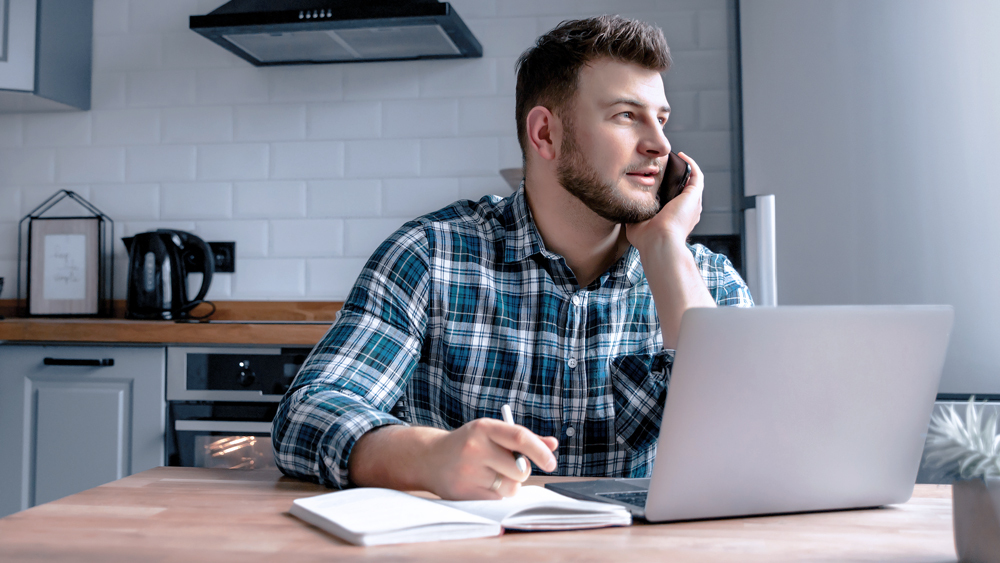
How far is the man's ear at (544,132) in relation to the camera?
1374mm

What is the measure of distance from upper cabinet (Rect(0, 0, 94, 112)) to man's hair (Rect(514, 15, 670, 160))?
186 centimetres

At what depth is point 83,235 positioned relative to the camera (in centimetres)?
268

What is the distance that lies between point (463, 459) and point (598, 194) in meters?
0.65

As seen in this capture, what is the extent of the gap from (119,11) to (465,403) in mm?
2309

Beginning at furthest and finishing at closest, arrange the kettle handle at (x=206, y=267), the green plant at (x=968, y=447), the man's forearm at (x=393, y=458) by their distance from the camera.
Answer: the kettle handle at (x=206, y=267)
the man's forearm at (x=393, y=458)
the green plant at (x=968, y=447)

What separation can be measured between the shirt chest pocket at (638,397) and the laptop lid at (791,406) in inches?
17.5

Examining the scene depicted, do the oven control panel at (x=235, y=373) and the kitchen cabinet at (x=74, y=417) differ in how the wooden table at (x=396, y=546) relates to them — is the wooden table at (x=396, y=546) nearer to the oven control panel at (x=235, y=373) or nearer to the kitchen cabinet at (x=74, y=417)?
the oven control panel at (x=235, y=373)

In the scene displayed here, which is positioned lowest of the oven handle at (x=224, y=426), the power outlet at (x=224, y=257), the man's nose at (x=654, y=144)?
the oven handle at (x=224, y=426)

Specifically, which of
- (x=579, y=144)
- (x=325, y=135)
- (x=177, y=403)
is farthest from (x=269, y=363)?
(x=579, y=144)

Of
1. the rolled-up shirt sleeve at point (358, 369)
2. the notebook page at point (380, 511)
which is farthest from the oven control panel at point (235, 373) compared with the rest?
the notebook page at point (380, 511)

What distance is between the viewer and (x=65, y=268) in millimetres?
2672

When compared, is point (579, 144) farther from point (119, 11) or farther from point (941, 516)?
point (119, 11)

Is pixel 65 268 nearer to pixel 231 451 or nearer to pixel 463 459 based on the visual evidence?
pixel 231 451

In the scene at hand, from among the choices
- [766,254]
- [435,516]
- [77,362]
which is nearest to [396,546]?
[435,516]
